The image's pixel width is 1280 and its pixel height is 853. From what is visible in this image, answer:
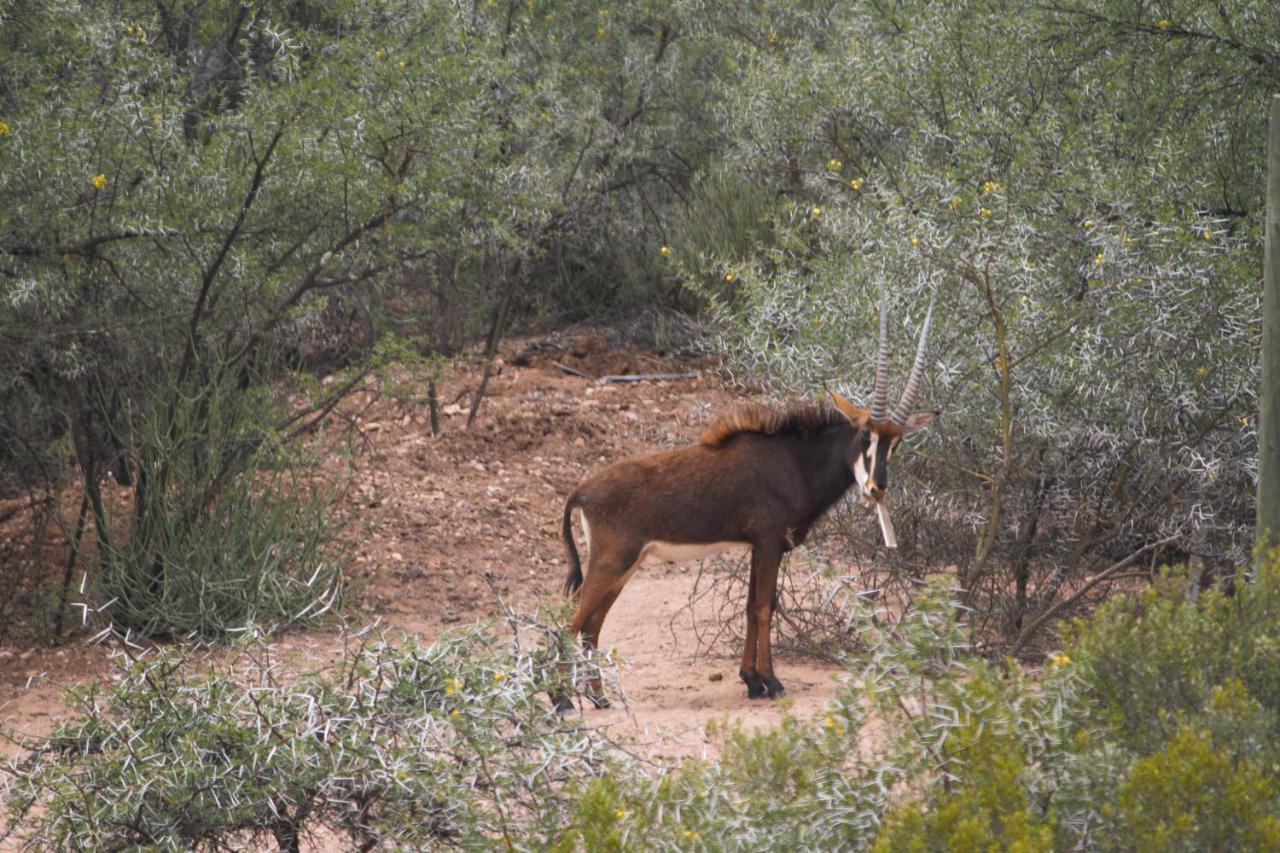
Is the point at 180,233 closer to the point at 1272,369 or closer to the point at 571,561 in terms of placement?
the point at 571,561

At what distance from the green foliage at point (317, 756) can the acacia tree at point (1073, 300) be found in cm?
326

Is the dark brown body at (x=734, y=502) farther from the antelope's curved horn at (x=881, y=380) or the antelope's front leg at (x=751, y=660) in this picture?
the antelope's curved horn at (x=881, y=380)

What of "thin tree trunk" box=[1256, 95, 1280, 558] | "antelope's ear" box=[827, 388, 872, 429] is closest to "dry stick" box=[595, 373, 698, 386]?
"antelope's ear" box=[827, 388, 872, 429]

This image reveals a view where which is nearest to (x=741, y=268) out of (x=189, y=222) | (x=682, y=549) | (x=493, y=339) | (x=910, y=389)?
(x=682, y=549)

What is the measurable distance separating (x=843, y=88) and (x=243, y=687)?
929cm

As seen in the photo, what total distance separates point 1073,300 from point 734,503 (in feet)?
6.38

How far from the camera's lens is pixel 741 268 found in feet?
28.1

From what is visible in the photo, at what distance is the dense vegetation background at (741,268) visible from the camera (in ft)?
23.5

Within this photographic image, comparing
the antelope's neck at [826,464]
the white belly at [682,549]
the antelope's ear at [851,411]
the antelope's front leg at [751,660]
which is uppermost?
the antelope's ear at [851,411]

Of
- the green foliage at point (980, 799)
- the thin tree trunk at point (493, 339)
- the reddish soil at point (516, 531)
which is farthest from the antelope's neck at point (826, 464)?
the thin tree trunk at point (493, 339)

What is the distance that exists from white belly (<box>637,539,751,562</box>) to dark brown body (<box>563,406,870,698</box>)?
0.03 ft

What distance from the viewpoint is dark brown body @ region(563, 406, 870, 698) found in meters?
7.10

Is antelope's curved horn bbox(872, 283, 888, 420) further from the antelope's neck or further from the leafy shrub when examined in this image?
the leafy shrub

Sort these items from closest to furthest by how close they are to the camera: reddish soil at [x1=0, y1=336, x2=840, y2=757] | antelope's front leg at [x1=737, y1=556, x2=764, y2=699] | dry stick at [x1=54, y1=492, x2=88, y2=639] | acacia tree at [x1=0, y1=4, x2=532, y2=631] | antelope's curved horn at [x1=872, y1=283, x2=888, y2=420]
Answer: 1. antelope's curved horn at [x1=872, y1=283, x2=888, y2=420]
2. antelope's front leg at [x1=737, y1=556, x2=764, y2=699]
3. reddish soil at [x1=0, y1=336, x2=840, y2=757]
4. acacia tree at [x1=0, y1=4, x2=532, y2=631]
5. dry stick at [x1=54, y1=492, x2=88, y2=639]
